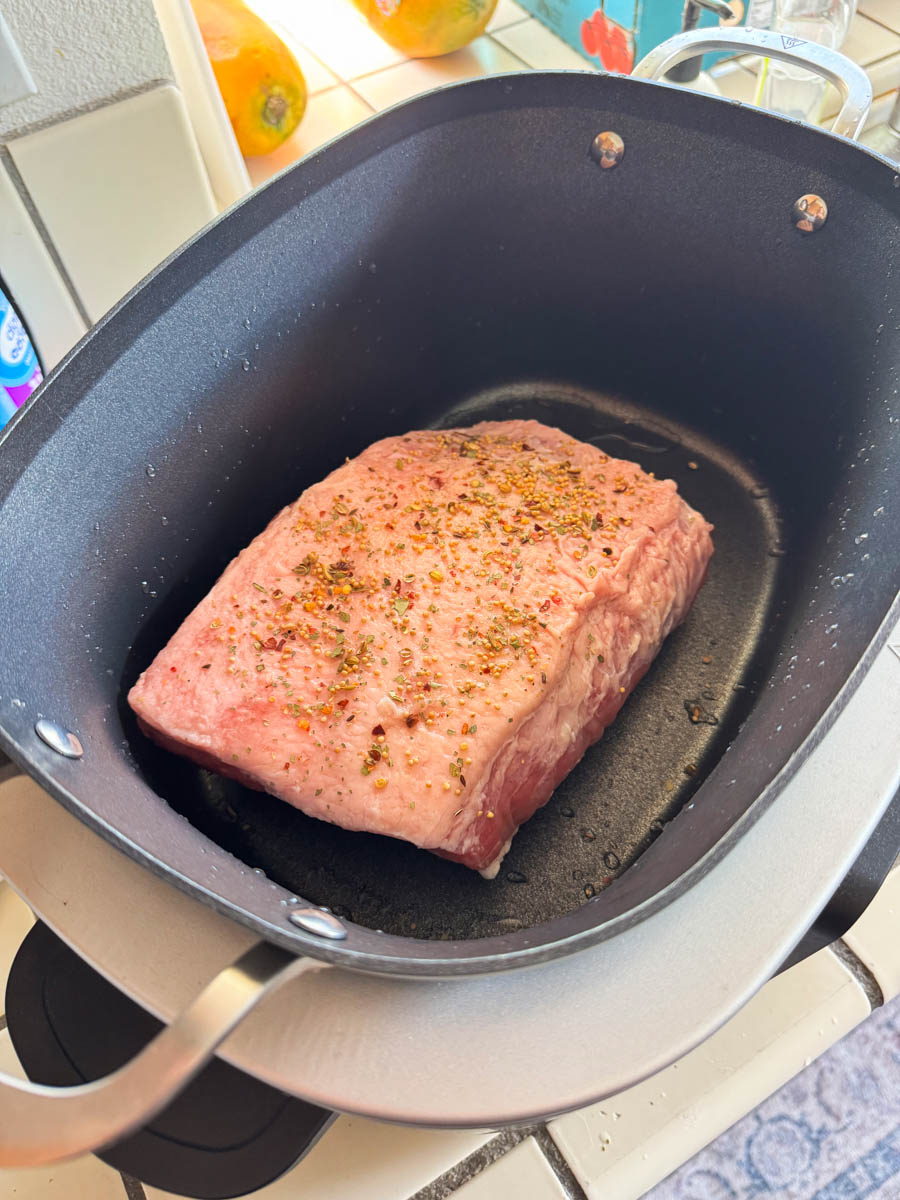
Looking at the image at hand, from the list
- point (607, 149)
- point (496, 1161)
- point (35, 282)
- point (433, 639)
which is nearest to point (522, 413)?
point (607, 149)

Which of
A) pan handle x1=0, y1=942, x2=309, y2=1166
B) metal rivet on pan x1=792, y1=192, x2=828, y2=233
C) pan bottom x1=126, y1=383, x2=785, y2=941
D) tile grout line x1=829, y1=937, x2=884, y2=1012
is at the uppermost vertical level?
metal rivet on pan x1=792, y1=192, x2=828, y2=233

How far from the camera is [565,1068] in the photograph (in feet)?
2.13

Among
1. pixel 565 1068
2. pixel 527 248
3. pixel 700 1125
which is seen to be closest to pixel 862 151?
pixel 527 248

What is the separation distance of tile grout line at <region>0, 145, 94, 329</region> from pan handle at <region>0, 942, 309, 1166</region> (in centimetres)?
90

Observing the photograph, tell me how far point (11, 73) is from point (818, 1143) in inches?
54.8

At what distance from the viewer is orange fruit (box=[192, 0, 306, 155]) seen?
1.22 m

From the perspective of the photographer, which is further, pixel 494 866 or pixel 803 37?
pixel 803 37

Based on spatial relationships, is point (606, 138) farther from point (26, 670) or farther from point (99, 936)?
point (99, 936)

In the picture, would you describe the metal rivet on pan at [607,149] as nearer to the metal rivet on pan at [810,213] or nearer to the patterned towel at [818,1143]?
the metal rivet on pan at [810,213]

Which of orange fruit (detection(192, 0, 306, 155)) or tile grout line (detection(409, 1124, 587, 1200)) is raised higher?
orange fruit (detection(192, 0, 306, 155))

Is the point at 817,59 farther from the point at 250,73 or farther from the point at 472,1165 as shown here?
the point at 472,1165

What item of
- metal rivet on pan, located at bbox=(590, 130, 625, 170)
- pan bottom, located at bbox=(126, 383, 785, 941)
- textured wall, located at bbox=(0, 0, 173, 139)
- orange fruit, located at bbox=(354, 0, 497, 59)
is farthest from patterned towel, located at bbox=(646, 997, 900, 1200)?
orange fruit, located at bbox=(354, 0, 497, 59)

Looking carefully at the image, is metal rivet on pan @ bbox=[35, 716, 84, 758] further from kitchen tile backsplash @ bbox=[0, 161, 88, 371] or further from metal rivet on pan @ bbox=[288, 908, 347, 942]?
kitchen tile backsplash @ bbox=[0, 161, 88, 371]

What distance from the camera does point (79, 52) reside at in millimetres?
994
